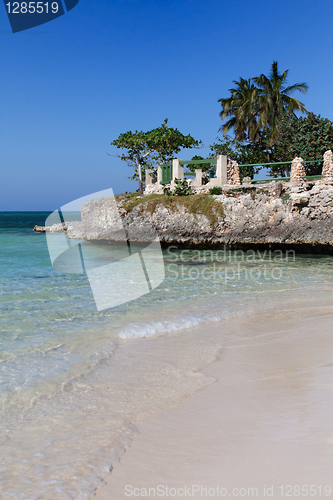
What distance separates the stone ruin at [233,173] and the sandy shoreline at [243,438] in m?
21.2

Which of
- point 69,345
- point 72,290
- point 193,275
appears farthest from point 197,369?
point 193,275

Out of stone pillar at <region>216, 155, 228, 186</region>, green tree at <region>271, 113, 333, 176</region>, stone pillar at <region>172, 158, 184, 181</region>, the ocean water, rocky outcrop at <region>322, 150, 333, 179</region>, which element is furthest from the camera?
stone pillar at <region>172, 158, 184, 181</region>

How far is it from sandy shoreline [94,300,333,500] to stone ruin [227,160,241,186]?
21240 millimetres

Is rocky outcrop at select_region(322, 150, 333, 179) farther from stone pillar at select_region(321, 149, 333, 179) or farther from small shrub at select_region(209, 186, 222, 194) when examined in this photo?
small shrub at select_region(209, 186, 222, 194)

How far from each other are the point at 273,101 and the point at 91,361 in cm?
3185

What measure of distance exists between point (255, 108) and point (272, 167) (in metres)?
6.17

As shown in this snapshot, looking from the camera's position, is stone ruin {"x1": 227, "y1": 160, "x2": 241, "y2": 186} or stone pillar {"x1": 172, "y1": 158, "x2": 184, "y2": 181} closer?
stone ruin {"x1": 227, "y1": 160, "x2": 241, "y2": 186}

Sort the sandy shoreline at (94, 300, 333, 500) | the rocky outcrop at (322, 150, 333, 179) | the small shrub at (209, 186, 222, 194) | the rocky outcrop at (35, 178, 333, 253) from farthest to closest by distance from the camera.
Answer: the small shrub at (209, 186, 222, 194)
the rocky outcrop at (322, 150, 333, 179)
the rocky outcrop at (35, 178, 333, 253)
the sandy shoreline at (94, 300, 333, 500)

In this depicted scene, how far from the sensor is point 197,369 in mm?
4516

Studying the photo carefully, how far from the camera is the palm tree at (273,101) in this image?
2980cm

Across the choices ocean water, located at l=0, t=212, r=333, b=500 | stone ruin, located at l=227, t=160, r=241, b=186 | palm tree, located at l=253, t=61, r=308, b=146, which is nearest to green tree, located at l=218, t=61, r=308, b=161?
palm tree, located at l=253, t=61, r=308, b=146

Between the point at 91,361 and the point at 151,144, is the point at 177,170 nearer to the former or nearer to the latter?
the point at 151,144

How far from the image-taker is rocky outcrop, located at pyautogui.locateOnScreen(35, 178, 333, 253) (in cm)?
2078

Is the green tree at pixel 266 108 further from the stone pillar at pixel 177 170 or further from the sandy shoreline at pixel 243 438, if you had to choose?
the sandy shoreline at pixel 243 438
